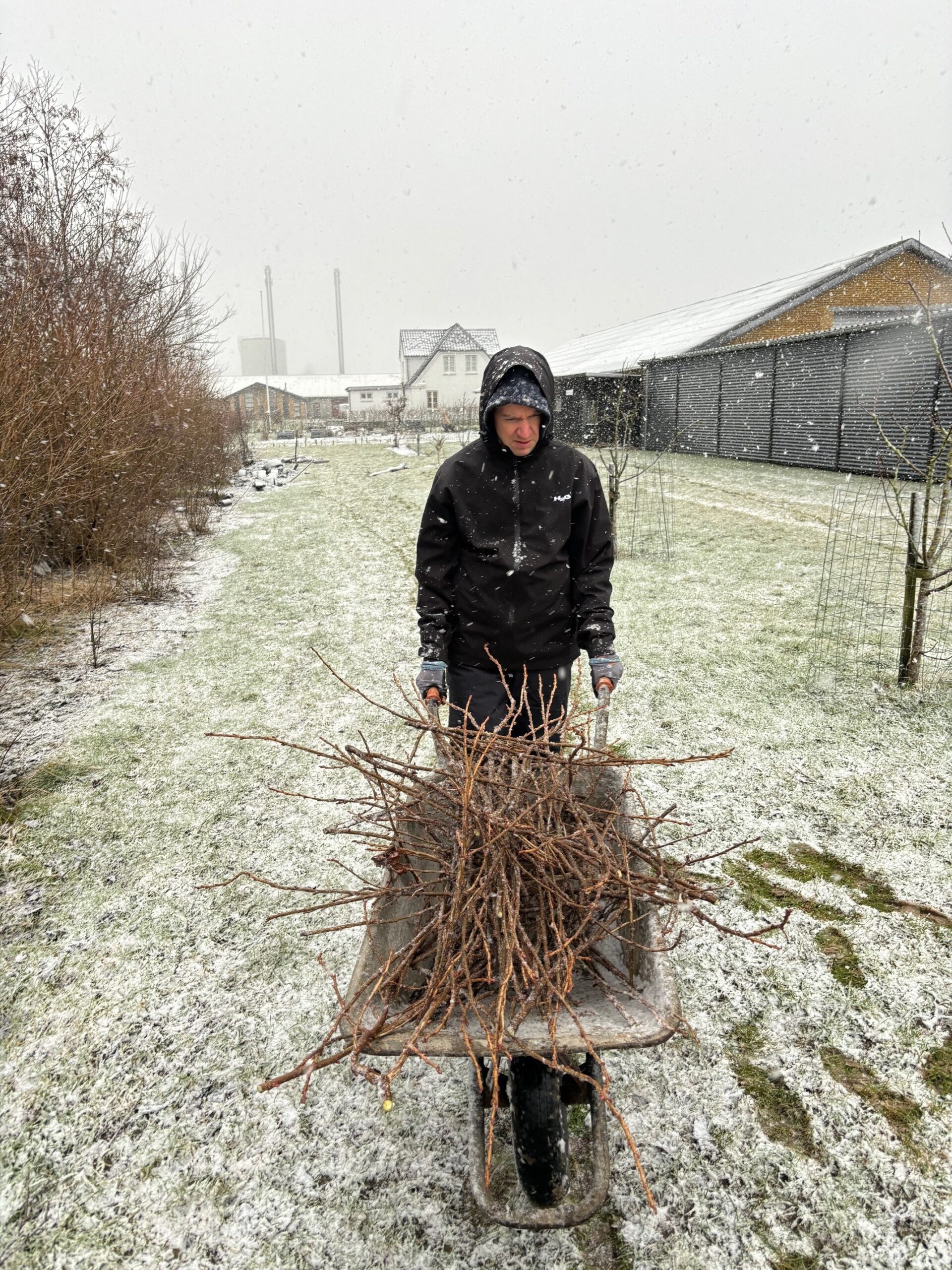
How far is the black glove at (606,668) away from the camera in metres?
2.63

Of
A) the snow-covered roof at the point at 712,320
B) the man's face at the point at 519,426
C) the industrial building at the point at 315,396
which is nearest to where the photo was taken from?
the man's face at the point at 519,426

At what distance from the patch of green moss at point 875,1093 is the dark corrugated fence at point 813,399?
925 centimetres

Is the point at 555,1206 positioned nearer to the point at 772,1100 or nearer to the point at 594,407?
the point at 772,1100

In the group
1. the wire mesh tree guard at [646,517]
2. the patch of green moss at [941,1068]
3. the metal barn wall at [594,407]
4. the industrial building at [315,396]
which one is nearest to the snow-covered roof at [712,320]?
the metal barn wall at [594,407]

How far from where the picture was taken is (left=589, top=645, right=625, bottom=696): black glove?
8.63 ft

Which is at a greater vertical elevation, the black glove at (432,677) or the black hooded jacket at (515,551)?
the black hooded jacket at (515,551)

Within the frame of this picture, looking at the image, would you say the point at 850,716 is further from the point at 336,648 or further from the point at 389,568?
the point at 389,568

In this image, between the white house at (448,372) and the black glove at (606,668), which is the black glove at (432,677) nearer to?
the black glove at (606,668)

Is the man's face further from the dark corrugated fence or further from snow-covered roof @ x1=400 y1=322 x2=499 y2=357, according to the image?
snow-covered roof @ x1=400 y1=322 x2=499 y2=357

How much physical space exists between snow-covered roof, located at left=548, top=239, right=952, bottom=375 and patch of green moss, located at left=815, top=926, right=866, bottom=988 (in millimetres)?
16353

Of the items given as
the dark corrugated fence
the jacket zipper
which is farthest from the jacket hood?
the dark corrugated fence

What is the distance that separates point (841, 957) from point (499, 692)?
1627 millimetres

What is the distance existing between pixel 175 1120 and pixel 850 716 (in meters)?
4.34

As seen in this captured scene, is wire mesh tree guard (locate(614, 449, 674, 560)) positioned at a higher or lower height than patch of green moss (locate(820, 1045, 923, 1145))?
higher
